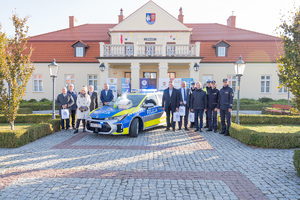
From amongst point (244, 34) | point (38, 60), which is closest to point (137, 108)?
point (38, 60)

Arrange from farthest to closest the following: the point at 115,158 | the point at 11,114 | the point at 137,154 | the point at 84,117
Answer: the point at 84,117 → the point at 11,114 → the point at 137,154 → the point at 115,158

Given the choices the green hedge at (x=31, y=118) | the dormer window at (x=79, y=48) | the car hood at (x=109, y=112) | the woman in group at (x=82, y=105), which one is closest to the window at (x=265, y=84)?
the dormer window at (x=79, y=48)

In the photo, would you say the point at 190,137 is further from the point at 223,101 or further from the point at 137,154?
the point at 137,154

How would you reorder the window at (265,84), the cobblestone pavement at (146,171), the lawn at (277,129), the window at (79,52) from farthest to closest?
the window at (79,52) → the window at (265,84) → the lawn at (277,129) → the cobblestone pavement at (146,171)

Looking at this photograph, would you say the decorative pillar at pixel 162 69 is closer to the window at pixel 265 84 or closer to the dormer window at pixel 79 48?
the dormer window at pixel 79 48

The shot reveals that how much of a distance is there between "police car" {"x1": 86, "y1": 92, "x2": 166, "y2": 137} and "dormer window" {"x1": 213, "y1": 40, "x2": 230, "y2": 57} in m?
14.4

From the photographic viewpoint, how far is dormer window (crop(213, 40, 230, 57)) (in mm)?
21508

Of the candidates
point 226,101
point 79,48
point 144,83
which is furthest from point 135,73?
point 226,101

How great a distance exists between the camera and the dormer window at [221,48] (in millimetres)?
21508

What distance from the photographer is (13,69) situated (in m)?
7.68

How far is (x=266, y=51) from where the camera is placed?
2169 cm

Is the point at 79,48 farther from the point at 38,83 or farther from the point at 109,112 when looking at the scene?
the point at 109,112

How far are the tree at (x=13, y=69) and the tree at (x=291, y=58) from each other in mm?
8121

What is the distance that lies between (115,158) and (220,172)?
2548 mm
